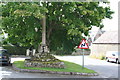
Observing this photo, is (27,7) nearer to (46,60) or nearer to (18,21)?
(18,21)

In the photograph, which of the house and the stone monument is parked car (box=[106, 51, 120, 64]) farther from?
the stone monument

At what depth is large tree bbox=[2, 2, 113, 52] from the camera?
13461 mm

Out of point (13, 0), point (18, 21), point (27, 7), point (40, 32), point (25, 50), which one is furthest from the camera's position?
point (25, 50)

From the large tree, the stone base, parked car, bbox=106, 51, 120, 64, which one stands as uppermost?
the large tree

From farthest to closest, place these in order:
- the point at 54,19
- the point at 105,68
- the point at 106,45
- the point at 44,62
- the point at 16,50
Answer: the point at 16,50, the point at 106,45, the point at 105,68, the point at 54,19, the point at 44,62

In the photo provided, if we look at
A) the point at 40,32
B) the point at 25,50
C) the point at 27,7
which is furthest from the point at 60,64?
the point at 25,50

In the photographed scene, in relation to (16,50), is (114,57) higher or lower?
lower

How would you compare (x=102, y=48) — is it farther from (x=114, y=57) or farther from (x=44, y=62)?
(x=44, y=62)

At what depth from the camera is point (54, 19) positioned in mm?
15195

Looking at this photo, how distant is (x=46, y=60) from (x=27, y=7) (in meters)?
4.36

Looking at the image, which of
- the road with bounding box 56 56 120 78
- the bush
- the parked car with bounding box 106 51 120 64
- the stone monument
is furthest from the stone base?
the bush

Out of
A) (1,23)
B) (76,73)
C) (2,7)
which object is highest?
(2,7)

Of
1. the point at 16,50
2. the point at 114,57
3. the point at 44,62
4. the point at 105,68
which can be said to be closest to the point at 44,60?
the point at 44,62

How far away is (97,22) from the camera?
51.3ft
